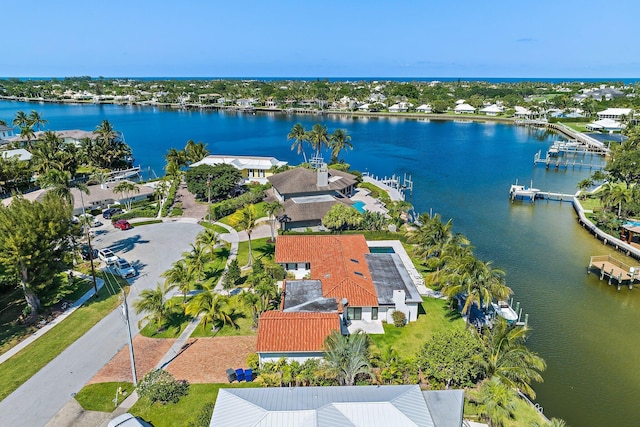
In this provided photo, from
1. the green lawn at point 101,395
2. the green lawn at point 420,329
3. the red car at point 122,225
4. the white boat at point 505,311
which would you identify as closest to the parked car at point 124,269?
the red car at point 122,225

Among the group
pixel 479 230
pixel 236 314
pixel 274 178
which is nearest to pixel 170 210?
pixel 274 178

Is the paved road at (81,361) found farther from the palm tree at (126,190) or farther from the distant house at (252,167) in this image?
the distant house at (252,167)

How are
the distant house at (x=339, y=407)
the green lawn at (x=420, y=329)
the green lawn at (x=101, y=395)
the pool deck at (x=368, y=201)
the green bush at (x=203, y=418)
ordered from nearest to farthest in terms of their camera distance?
the distant house at (x=339, y=407), the green bush at (x=203, y=418), the green lawn at (x=101, y=395), the green lawn at (x=420, y=329), the pool deck at (x=368, y=201)

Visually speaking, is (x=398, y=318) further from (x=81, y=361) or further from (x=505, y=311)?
(x=81, y=361)

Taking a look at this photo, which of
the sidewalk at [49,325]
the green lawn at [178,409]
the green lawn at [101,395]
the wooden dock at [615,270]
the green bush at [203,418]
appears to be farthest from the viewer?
the wooden dock at [615,270]

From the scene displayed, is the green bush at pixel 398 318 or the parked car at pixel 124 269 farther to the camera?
the parked car at pixel 124 269

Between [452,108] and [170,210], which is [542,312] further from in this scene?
[452,108]
